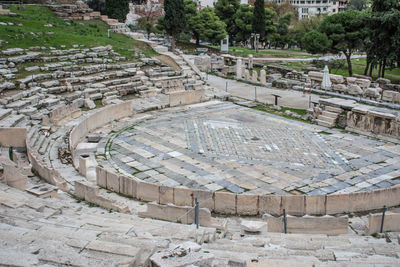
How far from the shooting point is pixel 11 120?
17016 mm

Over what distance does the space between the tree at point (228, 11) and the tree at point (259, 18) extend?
6.37 metres

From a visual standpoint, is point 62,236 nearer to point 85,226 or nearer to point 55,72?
point 85,226

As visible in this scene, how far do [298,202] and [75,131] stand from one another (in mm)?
9788

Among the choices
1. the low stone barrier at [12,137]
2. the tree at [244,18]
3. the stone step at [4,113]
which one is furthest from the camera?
the tree at [244,18]

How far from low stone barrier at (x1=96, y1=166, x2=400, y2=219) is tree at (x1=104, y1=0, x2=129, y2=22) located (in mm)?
31716

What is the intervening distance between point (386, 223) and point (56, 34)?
2516cm

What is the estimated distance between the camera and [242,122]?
2062cm

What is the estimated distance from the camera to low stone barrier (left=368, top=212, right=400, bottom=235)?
9938 mm

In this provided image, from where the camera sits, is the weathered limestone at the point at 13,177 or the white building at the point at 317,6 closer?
the weathered limestone at the point at 13,177

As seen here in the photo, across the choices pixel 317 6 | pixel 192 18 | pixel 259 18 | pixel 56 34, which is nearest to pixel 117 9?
pixel 192 18

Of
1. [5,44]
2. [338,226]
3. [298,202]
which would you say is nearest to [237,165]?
[298,202]

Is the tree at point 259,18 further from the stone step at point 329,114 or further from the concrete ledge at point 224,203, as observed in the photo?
the concrete ledge at point 224,203

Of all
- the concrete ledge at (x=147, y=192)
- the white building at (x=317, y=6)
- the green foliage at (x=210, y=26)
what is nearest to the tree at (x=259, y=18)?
the green foliage at (x=210, y=26)

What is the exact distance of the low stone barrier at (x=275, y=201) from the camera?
1123 centimetres
